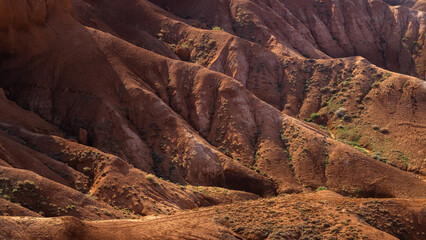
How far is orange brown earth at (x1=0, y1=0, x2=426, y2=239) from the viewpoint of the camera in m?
27.7

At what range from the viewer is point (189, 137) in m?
41.0

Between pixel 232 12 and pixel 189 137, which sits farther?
pixel 232 12

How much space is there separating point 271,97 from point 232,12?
1975cm

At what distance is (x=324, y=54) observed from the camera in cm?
6944

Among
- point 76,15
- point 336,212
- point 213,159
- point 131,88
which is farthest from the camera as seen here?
point 76,15

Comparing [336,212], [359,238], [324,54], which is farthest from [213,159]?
[324,54]

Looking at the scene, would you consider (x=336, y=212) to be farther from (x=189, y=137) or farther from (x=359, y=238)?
(x=189, y=137)

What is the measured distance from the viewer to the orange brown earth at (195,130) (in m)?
27.7

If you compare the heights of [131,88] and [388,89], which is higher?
[388,89]

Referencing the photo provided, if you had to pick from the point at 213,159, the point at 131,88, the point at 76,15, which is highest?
the point at 76,15

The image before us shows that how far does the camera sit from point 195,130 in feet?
147

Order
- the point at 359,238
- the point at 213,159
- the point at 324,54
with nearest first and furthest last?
1. the point at 359,238
2. the point at 213,159
3. the point at 324,54

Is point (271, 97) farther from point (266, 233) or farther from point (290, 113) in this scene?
point (266, 233)

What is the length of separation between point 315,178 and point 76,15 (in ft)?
103
